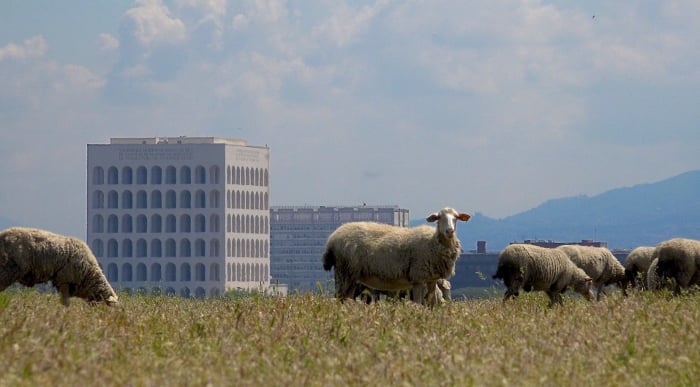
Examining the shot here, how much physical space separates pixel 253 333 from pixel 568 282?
15207mm

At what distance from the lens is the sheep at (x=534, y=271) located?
98.7ft

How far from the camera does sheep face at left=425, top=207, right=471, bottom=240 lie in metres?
24.1

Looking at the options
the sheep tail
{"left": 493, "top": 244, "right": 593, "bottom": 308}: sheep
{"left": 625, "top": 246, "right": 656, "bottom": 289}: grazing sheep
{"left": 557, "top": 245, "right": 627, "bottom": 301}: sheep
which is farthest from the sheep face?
{"left": 625, "top": 246, "right": 656, "bottom": 289}: grazing sheep

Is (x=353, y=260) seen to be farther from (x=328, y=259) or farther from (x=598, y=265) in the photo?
(x=598, y=265)

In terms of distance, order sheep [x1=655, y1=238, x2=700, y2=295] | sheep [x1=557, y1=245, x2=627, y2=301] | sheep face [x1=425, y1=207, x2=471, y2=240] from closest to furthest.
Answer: sheep face [x1=425, y1=207, x2=471, y2=240] → sheep [x1=655, y1=238, x2=700, y2=295] → sheep [x1=557, y1=245, x2=627, y2=301]

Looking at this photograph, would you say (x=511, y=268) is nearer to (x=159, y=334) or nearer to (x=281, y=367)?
(x=159, y=334)

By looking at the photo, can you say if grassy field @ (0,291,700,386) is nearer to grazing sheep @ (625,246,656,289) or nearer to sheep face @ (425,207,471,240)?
sheep face @ (425,207,471,240)

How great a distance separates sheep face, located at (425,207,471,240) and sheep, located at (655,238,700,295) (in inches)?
297

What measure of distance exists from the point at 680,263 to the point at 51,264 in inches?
524

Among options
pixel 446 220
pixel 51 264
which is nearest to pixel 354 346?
pixel 446 220

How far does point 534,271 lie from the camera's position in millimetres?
30141

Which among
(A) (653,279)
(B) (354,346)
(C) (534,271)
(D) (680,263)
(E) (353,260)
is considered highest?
(E) (353,260)

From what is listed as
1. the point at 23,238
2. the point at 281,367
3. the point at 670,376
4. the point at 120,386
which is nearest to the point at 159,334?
the point at 281,367

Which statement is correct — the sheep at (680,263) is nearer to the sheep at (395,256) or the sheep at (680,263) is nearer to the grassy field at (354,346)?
the sheep at (395,256)
